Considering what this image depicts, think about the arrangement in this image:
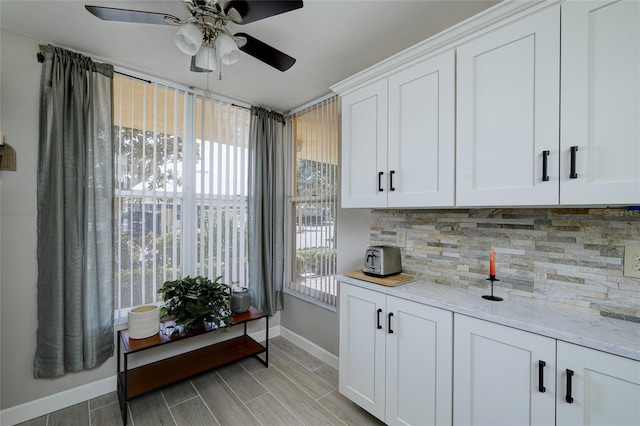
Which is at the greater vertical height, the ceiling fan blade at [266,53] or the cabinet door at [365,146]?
the ceiling fan blade at [266,53]

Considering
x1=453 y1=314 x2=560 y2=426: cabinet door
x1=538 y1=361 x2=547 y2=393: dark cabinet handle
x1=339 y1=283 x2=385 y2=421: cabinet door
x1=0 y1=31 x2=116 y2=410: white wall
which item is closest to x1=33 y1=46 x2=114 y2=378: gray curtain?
x1=0 y1=31 x2=116 y2=410: white wall

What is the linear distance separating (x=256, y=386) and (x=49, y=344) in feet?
4.89

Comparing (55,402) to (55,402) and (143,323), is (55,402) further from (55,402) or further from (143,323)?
(143,323)

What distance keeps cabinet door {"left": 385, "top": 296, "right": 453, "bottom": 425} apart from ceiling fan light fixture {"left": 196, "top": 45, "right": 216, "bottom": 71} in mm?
1729

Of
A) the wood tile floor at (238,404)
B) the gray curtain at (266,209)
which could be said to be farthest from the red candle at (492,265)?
the gray curtain at (266,209)

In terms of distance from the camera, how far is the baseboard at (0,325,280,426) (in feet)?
5.91

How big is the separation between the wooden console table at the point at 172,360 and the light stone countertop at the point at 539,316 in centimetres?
150

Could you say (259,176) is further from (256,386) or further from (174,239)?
(256,386)

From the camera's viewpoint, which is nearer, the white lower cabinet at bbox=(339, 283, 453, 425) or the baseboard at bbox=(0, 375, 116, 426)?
the white lower cabinet at bbox=(339, 283, 453, 425)

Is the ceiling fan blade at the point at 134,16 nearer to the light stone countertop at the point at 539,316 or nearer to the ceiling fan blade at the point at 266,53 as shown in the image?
the ceiling fan blade at the point at 266,53

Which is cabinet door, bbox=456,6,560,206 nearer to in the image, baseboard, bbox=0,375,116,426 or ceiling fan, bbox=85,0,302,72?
ceiling fan, bbox=85,0,302,72

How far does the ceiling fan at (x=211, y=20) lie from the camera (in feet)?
3.97

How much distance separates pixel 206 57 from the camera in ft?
4.93

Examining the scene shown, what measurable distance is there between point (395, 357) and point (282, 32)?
2.16m
